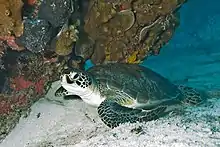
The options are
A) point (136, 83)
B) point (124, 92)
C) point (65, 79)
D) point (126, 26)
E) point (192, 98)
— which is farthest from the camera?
point (126, 26)

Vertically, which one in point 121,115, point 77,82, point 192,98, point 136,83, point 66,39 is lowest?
point 192,98

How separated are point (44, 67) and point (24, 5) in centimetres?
116

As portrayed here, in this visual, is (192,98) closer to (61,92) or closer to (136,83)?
(136,83)

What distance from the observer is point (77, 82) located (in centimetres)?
386

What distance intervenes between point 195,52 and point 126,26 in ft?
26.3

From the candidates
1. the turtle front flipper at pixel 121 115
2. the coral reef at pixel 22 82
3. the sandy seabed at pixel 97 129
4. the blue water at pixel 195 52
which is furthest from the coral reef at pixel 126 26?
the blue water at pixel 195 52

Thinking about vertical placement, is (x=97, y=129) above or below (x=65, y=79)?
below

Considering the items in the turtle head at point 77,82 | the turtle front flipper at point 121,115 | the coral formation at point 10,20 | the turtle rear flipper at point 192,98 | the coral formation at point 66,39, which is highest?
the coral formation at point 10,20

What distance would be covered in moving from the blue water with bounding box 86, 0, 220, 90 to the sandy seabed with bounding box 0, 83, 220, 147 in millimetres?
3048

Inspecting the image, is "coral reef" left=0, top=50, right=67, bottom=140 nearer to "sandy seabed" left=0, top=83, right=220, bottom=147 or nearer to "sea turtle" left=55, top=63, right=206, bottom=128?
"sandy seabed" left=0, top=83, right=220, bottom=147

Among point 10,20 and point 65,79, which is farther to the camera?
point 65,79

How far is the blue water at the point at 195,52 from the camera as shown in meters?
7.71

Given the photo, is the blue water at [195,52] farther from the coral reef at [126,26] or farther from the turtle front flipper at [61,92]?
the turtle front flipper at [61,92]

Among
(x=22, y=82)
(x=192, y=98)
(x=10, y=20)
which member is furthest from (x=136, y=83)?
(x=10, y=20)
